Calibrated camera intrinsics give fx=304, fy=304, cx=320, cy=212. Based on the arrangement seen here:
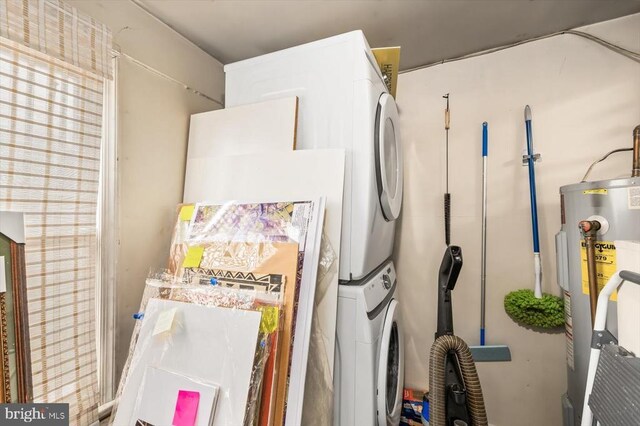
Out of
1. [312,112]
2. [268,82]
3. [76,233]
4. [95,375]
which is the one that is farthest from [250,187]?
[95,375]

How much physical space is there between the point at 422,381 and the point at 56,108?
7.93 ft

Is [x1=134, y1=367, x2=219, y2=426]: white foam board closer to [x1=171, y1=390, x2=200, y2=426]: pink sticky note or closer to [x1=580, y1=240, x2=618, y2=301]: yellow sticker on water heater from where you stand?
[x1=171, y1=390, x2=200, y2=426]: pink sticky note

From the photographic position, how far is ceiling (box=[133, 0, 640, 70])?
1513 mm

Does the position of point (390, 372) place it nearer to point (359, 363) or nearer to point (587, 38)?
point (359, 363)

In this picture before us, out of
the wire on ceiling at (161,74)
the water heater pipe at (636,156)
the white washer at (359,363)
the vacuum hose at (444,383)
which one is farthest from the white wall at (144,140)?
the water heater pipe at (636,156)

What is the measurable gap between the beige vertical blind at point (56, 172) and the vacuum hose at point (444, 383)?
139 cm

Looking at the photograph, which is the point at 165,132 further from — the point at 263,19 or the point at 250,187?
the point at 263,19

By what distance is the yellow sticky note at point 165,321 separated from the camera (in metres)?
1.11

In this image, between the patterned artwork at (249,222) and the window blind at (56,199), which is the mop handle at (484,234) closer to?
the patterned artwork at (249,222)

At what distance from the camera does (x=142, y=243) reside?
1.56 meters

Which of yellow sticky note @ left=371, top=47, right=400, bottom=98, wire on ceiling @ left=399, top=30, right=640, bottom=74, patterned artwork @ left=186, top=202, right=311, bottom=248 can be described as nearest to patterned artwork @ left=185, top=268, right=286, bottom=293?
patterned artwork @ left=186, top=202, right=311, bottom=248

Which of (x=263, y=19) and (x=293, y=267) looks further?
(x=263, y=19)

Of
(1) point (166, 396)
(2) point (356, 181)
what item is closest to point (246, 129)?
(2) point (356, 181)

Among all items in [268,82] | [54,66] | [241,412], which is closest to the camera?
[241,412]
